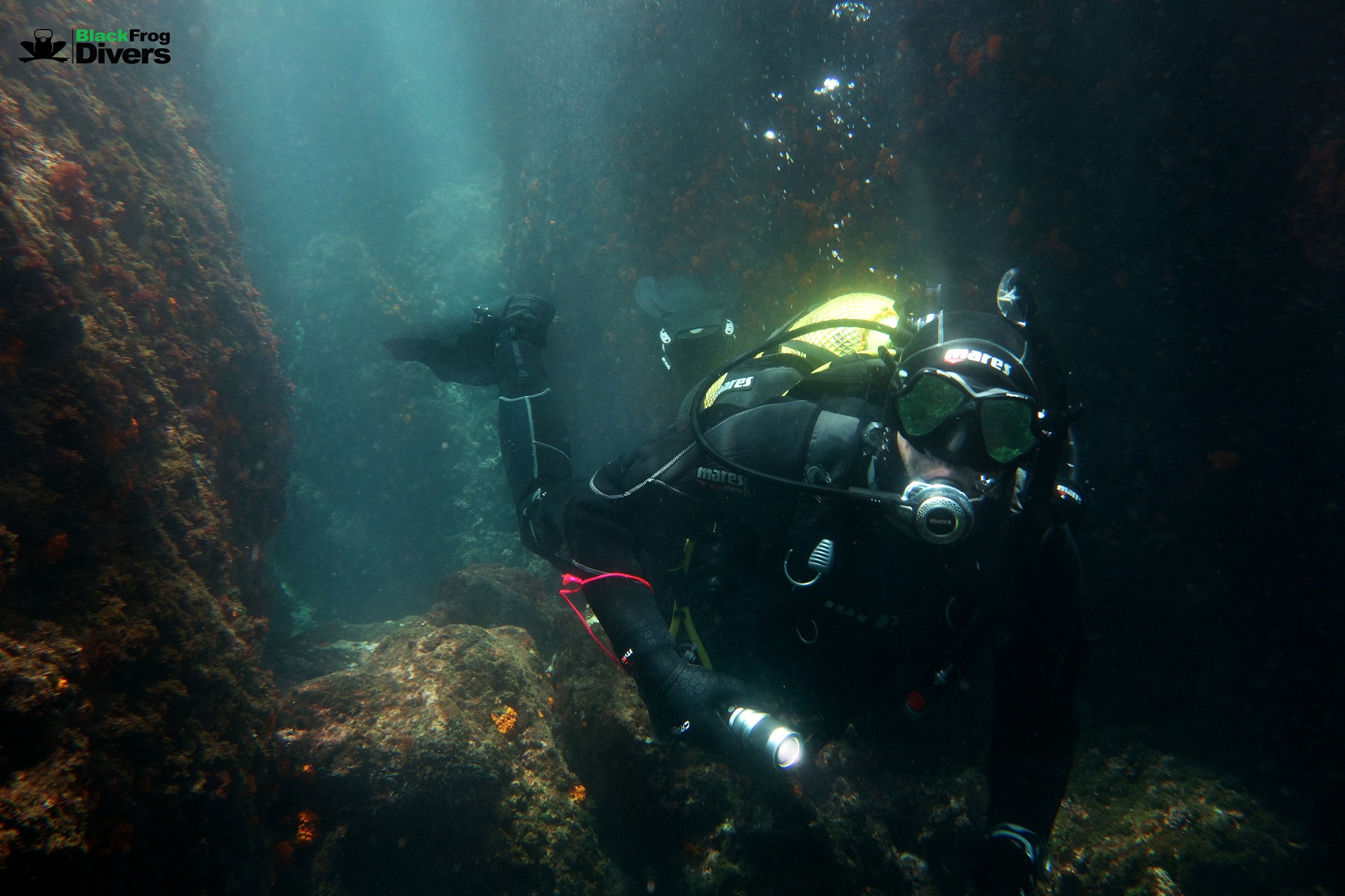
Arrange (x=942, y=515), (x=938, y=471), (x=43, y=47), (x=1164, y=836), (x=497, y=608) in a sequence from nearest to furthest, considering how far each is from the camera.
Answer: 1. (x=942, y=515)
2. (x=938, y=471)
3. (x=1164, y=836)
4. (x=43, y=47)
5. (x=497, y=608)

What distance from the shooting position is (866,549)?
263 centimetres

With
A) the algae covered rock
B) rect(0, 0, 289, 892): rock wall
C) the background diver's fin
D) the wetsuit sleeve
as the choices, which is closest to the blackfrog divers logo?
rect(0, 0, 289, 892): rock wall

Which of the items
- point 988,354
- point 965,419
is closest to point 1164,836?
point 965,419

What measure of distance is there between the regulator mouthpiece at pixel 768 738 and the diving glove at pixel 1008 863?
1194 mm

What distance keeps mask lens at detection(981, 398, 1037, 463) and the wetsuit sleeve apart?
0.53 meters

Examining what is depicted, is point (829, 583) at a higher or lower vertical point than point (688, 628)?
higher

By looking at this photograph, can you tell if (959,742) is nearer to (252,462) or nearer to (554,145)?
(252,462)

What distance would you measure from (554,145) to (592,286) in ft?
8.31

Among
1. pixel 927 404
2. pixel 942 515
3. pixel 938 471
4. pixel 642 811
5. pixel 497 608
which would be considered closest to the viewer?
pixel 942 515

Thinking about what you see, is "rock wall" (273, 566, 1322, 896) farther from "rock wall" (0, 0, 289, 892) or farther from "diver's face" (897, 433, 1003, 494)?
"diver's face" (897, 433, 1003, 494)

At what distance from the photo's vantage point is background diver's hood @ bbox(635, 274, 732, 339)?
4.71 m

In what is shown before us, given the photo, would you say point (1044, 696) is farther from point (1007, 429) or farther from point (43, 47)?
point (43, 47)

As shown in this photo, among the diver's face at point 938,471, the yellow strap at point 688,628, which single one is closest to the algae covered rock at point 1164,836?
the yellow strap at point 688,628

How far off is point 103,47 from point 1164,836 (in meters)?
11.9
